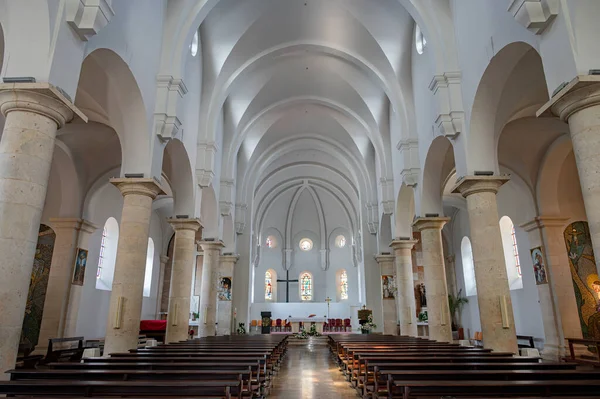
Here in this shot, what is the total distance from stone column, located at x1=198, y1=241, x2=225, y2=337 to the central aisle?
15.2 ft

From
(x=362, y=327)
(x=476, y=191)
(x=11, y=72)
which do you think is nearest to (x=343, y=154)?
(x=362, y=327)

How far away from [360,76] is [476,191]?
10246 mm

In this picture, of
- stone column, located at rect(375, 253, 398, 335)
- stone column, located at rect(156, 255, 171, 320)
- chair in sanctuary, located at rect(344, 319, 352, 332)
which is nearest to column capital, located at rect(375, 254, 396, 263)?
stone column, located at rect(375, 253, 398, 335)

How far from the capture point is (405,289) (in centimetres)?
1747

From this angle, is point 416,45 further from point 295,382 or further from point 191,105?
point 295,382

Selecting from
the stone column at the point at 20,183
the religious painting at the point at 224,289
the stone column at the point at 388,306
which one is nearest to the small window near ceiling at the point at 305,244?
the stone column at the point at 388,306

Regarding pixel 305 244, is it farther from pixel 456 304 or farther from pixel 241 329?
pixel 241 329

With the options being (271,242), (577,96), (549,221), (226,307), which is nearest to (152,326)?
(226,307)

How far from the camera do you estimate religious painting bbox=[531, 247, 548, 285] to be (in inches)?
549

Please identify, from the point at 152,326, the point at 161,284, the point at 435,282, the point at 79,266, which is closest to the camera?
the point at 435,282

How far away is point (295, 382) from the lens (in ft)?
30.1

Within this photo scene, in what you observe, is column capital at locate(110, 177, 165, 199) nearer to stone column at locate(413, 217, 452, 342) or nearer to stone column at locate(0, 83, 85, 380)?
stone column at locate(0, 83, 85, 380)

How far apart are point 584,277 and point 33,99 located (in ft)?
51.2

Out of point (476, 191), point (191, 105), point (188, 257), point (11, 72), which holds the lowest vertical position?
point (188, 257)
